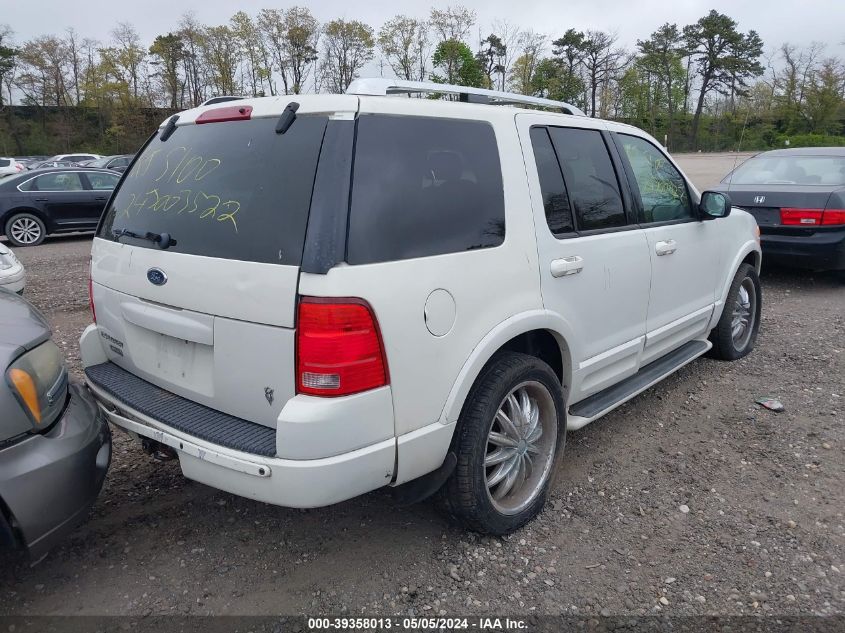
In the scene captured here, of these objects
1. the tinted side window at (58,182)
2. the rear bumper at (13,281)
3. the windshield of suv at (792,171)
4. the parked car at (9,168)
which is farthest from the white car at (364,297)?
the parked car at (9,168)

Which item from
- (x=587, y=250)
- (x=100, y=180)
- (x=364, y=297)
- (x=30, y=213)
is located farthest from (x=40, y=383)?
(x=100, y=180)

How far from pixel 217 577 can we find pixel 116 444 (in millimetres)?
1498

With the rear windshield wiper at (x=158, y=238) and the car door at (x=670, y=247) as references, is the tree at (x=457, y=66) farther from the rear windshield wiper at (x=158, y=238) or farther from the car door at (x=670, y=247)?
the rear windshield wiper at (x=158, y=238)

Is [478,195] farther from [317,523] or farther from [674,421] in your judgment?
[674,421]

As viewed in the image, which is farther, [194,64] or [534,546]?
[194,64]

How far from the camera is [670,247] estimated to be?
3.74 metres

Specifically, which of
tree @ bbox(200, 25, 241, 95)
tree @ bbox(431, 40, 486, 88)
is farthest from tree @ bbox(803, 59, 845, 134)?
tree @ bbox(200, 25, 241, 95)

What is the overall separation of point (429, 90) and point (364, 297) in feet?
3.85

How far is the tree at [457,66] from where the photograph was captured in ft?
108

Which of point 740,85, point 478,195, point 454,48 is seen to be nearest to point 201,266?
point 478,195

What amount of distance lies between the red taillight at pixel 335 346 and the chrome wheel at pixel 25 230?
12.1m

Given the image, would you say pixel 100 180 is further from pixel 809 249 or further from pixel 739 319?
pixel 809 249

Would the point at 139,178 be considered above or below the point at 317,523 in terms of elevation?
above

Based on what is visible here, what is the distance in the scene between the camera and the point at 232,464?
214cm
